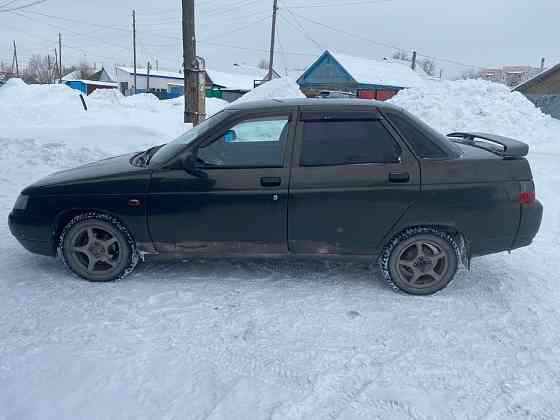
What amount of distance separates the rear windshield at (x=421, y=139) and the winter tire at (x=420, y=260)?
24.9 inches

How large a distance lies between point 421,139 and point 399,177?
39cm

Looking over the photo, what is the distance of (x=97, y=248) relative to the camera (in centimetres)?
397

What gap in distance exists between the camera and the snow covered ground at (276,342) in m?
2.54

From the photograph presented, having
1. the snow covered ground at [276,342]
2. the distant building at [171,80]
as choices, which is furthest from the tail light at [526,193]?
the distant building at [171,80]

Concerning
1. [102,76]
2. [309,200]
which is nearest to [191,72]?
[309,200]

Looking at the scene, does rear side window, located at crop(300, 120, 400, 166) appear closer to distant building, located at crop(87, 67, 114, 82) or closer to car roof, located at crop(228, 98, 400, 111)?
car roof, located at crop(228, 98, 400, 111)

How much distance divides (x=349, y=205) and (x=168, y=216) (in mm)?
1533

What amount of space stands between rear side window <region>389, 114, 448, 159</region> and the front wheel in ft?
8.21

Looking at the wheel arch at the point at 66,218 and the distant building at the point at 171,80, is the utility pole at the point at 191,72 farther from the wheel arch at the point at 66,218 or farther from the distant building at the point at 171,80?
the distant building at the point at 171,80

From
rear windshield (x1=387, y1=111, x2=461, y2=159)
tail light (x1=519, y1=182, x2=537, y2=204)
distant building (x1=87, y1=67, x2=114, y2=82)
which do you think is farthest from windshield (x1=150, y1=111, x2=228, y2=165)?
distant building (x1=87, y1=67, x2=114, y2=82)

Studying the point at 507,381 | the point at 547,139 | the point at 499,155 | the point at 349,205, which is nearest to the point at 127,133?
the point at 349,205

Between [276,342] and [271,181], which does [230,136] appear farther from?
[276,342]

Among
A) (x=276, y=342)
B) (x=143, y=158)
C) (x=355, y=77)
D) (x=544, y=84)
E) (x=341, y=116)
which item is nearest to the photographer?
(x=276, y=342)

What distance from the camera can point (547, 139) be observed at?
14438 mm
